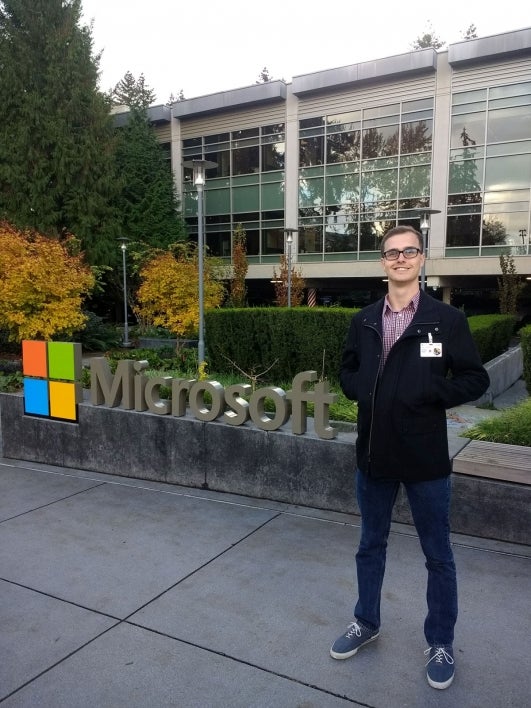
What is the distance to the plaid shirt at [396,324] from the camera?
8.16ft

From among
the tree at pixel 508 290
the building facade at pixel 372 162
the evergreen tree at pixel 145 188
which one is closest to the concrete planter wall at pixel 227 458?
the tree at pixel 508 290

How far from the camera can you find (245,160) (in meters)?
28.3

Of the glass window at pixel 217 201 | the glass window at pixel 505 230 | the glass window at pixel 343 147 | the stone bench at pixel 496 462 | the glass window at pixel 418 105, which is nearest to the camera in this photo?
the stone bench at pixel 496 462

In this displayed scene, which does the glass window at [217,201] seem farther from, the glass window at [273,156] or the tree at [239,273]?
the tree at [239,273]

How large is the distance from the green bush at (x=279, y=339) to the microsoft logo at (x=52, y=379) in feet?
10.6

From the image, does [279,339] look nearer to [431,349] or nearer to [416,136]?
[431,349]

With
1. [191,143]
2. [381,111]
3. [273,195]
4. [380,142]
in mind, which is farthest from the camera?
[191,143]

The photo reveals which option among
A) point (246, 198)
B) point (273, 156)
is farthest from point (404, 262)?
→ point (246, 198)

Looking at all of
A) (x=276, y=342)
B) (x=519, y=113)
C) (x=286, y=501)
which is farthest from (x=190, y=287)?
(x=519, y=113)

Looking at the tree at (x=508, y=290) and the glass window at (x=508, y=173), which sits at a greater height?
the glass window at (x=508, y=173)

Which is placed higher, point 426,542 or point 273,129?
point 273,129

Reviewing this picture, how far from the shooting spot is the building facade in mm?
22625

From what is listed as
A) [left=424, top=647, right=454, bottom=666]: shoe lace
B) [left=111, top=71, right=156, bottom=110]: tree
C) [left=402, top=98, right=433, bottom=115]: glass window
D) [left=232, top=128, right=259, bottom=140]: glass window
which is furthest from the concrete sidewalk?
Result: [left=111, top=71, right=156, bottom=110]: tree

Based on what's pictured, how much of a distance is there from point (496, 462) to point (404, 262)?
2214mm
